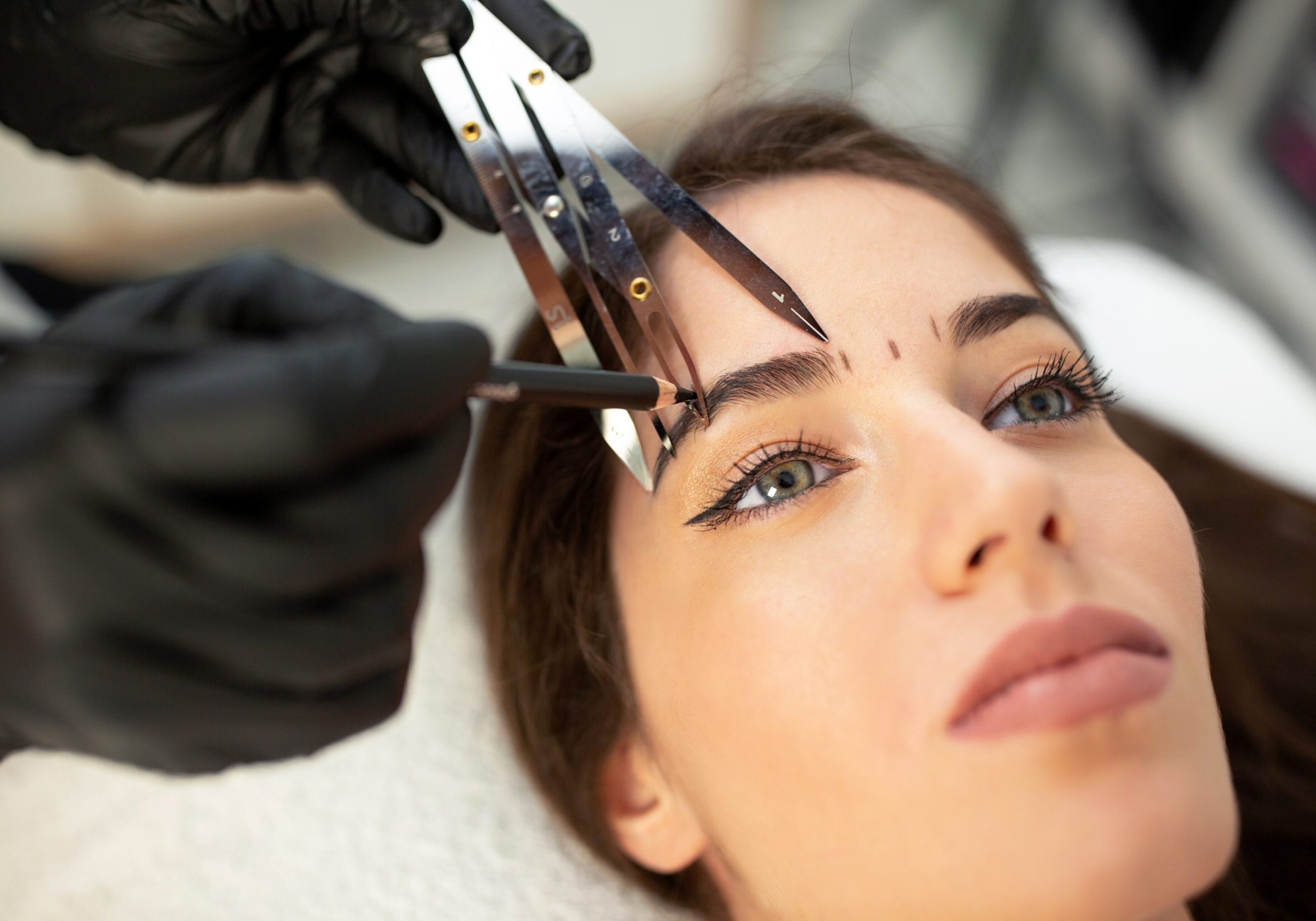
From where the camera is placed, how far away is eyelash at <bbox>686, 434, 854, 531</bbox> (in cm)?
83

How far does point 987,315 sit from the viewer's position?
87 centimetres

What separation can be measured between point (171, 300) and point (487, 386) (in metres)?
0.21

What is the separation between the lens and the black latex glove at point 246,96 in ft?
3.53

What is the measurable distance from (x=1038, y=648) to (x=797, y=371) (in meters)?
0.28

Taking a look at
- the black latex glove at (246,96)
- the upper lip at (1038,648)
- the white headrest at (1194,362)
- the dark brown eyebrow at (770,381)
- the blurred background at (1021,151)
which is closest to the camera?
the upper lip at (1038,648)

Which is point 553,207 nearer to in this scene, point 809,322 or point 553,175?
point 553,175

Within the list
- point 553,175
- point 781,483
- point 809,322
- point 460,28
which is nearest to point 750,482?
point 781,483

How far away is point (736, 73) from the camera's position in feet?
4.05

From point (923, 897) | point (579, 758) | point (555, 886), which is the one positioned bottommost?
point (555, 886)

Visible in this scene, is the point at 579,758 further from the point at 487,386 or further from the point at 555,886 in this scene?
the point at 487,386

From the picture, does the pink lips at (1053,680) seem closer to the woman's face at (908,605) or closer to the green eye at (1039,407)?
the woman's face at (908,605)

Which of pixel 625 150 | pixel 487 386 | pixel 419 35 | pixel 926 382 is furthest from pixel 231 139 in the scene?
pixel 926 382

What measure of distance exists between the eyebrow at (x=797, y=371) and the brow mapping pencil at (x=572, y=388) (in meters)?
0.07

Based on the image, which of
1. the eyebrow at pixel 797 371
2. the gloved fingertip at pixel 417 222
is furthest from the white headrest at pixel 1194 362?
the gloved fingertip at pixel 417 222
